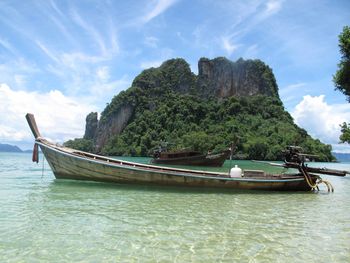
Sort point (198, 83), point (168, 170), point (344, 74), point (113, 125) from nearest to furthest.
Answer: point (168, 170)
point (344, 74)
point (198, 83)
point (113, 125)

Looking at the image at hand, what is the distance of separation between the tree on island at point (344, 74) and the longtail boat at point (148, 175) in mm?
10968

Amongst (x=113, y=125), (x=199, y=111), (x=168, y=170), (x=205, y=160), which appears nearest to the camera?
(x=168, y=170)

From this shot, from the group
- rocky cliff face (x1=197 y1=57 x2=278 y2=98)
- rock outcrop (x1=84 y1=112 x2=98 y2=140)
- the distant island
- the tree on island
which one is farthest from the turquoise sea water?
rock outcrop (x1=84 y1=112 x2=98 y2=140)

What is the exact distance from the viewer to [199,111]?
126m

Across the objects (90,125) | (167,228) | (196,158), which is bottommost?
(167,228)

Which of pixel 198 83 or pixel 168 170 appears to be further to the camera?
pixel 198 83

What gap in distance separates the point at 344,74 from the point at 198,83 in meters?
111

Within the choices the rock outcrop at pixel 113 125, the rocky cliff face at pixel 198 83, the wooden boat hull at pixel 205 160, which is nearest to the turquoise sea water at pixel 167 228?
the wooden boat hull at pixel 205 160

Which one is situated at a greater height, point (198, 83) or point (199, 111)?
point (198, 83)

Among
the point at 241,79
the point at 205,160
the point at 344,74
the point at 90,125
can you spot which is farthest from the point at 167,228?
the point at 90,125

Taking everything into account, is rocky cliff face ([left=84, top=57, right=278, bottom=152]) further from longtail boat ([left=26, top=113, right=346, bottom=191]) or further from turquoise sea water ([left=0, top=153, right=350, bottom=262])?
turquoise sea water ([left=0, top=153, right=350, bottom=262])

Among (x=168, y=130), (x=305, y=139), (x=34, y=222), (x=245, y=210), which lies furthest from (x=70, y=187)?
(x=168, y=130)

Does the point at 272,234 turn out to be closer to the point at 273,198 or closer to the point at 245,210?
the point at 245,210

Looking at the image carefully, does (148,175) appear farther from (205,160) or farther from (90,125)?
(90,125)
